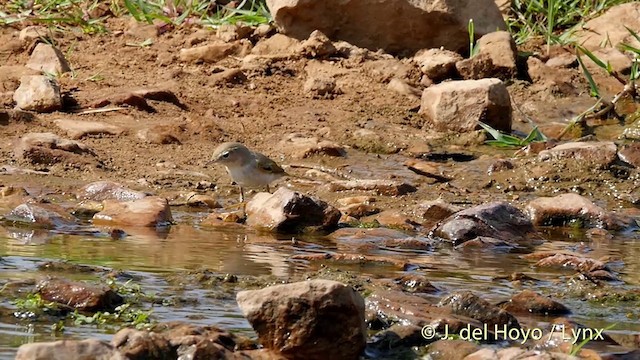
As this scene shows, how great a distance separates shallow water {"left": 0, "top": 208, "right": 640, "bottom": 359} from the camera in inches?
202

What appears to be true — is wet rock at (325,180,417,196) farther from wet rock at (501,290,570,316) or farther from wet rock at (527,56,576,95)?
wet rock at (501,290,570,316)

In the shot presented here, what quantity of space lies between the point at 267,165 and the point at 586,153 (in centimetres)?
256

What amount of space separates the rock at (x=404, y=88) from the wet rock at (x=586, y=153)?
4.93 ft

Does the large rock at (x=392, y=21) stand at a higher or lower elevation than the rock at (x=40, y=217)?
higher

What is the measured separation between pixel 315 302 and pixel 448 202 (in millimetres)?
4485

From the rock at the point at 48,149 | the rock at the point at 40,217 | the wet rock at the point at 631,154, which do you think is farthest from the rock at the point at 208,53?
the rock at the point at 40,217

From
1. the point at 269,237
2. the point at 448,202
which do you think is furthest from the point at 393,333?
the point at 448,202

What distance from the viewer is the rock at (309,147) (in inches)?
383

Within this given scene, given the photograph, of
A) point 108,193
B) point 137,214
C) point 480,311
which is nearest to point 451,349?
point 480,311

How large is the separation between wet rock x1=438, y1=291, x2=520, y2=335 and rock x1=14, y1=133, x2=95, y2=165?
4.66 m

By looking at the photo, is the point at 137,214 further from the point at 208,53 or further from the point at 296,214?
the point at 208,53

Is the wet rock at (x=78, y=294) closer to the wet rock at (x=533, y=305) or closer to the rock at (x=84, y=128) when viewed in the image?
the wet rock at (x=533, y=305)

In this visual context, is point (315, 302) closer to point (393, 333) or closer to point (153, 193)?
point (393, 333)

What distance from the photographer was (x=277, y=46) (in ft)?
37.2
